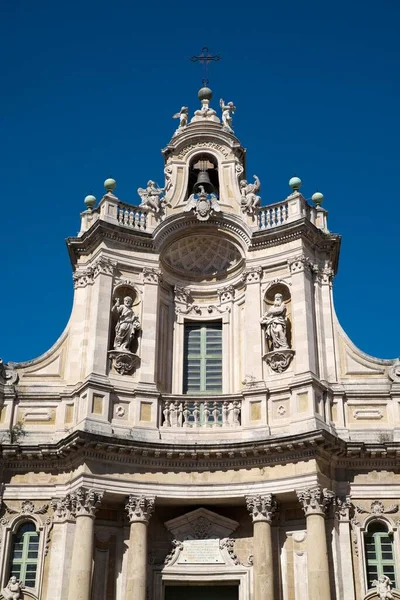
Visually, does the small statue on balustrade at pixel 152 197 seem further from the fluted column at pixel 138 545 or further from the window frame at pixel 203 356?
the fluted column at pixel 138 545

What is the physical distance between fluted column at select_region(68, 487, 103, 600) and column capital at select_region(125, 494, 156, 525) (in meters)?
0.71

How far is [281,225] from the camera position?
67.5 ft

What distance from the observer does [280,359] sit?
63.1 ft

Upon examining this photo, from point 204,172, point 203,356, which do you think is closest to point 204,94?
point 204,172

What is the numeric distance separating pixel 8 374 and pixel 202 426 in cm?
503

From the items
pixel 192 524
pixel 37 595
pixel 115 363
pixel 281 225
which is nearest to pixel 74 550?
pixel 37 595

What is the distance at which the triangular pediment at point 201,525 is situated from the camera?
1827cm

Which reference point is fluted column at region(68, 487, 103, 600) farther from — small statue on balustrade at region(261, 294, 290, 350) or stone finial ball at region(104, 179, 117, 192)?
stone finial ball at region(104, 179, 117, 192)

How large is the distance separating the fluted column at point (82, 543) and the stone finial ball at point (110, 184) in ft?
28.6

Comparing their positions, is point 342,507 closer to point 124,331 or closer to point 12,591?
point 124,331

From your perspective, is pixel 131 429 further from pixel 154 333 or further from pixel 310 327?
pixel 310 327

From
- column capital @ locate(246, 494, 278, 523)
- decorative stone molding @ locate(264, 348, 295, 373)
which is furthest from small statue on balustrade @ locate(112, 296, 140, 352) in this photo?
column capital @ locate(246, 494, 278, 523)

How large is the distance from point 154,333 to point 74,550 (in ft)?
18.8

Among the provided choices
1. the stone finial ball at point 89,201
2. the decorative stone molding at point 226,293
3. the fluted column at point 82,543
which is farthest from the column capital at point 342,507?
the stone finial ball at point 89,201
